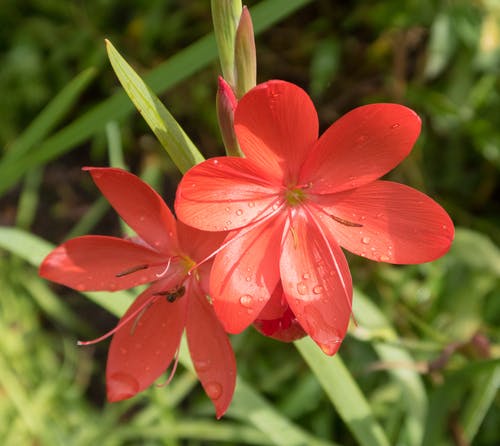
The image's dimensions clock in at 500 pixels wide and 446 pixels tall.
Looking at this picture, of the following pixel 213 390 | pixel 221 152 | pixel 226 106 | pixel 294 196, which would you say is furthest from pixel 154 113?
pixel 221 152

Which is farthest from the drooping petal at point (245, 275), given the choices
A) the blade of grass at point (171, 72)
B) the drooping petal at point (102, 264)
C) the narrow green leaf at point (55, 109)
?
the narrow green leaf at point (55, 109)

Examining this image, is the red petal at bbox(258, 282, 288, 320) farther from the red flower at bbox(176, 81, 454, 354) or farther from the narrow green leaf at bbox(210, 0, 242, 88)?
the narrow green leaf at bbox(210, 0, 242, 88)

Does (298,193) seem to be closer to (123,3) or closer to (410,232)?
(410,232)

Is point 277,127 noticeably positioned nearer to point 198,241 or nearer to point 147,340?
point 198,241

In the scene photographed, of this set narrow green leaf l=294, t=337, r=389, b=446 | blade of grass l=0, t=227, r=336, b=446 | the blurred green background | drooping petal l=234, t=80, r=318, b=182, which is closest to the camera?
drooping petal l=234, t=80, r=318, b=182

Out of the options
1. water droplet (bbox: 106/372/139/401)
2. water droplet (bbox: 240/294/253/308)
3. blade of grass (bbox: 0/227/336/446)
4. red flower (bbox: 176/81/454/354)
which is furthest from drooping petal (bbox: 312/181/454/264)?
blade of grass (bbox: 0/227/336/446)
